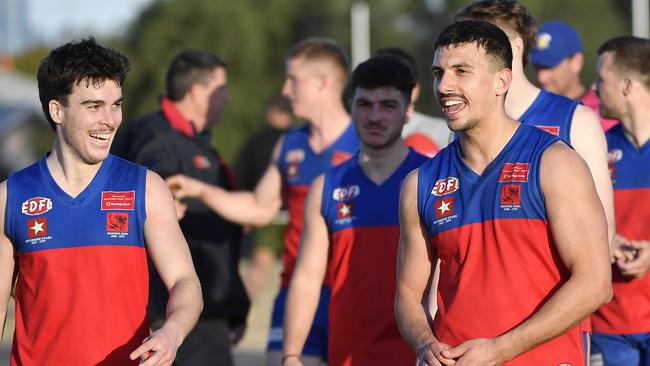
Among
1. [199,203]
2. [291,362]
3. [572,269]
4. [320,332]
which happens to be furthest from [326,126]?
[572,269]

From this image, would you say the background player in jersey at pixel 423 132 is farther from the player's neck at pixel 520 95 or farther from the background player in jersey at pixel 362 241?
the player's neck at pixel 520 95

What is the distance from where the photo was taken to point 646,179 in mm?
6637

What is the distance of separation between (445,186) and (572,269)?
621 mm

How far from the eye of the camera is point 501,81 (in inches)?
182

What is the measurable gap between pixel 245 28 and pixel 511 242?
2178 cm

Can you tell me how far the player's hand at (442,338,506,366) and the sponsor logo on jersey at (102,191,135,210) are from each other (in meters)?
1.39

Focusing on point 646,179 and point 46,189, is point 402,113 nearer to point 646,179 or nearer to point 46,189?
point 646,179

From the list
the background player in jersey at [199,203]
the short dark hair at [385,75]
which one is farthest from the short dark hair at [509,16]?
the background player in jersey at [199,203]

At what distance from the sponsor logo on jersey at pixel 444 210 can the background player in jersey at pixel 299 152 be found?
108 inches

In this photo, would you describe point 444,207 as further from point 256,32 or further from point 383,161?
point 256,32

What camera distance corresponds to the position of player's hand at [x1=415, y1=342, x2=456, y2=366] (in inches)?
174

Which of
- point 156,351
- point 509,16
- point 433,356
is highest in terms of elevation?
point 509,16

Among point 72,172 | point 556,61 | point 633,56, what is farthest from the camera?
point 556,61

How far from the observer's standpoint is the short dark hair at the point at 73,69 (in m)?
4.75
